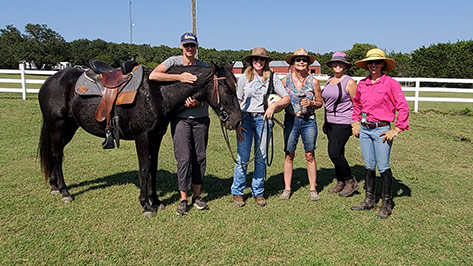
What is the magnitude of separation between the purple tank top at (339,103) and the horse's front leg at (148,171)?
242 cm

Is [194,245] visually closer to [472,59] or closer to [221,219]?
[221,219]

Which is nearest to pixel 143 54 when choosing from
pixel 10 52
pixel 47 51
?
pixel 47 51

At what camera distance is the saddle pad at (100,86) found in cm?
410

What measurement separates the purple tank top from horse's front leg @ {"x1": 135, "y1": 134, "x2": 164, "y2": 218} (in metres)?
2.42

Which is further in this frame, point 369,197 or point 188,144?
point 369,197

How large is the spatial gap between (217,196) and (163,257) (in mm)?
1753

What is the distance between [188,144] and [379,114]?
2359 millimetres

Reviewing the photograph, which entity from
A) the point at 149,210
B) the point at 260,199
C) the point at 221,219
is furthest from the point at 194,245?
the point at 260,199

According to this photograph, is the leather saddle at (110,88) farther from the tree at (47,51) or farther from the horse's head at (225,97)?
the tree at (47,51)

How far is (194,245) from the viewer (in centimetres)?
347

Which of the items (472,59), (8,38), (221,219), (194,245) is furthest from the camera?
(8,38)

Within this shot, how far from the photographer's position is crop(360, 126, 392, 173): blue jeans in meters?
4.09

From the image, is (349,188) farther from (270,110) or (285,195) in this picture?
(270,110)

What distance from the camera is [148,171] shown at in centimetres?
426
